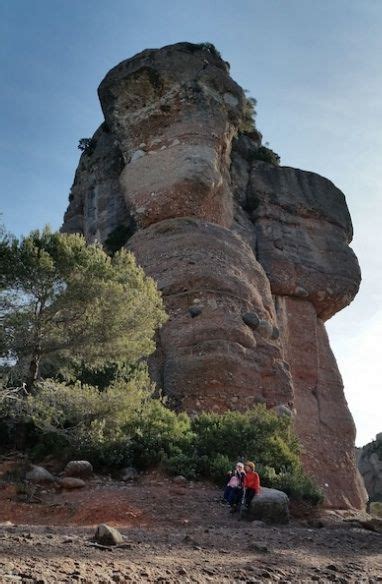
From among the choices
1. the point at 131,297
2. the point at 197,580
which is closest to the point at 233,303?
the point at 131,297

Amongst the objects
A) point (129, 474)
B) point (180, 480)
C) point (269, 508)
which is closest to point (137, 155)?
point (129, 474)

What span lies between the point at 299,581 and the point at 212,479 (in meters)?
6.72

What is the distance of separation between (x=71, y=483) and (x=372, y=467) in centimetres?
4204

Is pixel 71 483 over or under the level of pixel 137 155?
under

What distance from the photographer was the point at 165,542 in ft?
24.8

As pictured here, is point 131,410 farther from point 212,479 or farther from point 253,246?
point 253,246

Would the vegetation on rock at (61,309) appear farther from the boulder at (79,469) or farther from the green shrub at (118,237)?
the green shrub at (118,237)

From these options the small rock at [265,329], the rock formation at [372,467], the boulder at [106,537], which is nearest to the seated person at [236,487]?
the boulder at [106,537]

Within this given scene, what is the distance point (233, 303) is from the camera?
19422 mm

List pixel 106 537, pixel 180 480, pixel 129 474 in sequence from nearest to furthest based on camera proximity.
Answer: pixel 106 537 → pixel 180 480 → pixel 129 474

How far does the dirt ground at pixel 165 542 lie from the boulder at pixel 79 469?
1.04ft

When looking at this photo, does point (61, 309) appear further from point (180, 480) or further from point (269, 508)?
point (269, 508)

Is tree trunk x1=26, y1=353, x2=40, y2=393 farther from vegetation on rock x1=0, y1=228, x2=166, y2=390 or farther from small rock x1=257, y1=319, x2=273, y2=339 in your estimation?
small rock x1=257, y1=319, x2=273, y2=339

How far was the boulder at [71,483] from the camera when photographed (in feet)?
38.1
